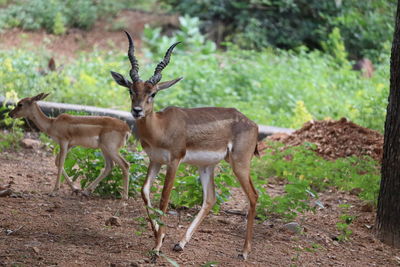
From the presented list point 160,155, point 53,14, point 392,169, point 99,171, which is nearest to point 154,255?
point 160,155

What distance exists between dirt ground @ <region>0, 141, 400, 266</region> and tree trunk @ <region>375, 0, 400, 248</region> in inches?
6.7

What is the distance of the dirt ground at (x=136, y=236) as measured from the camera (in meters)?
5.89

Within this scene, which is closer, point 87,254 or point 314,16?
point 87,254

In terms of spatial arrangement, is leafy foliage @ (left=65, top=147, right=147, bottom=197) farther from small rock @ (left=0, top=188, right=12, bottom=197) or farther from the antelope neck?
small rock @ (left=0, top=188, right=12, bottom=197)

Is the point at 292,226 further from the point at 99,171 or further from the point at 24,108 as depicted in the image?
the point at 24,108

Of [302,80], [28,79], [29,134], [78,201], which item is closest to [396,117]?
[78,201]

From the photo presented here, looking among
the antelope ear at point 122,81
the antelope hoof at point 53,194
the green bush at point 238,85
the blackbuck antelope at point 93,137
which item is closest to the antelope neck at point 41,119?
the blackbuck antelope at point 93,137

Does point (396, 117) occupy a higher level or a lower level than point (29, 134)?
higher

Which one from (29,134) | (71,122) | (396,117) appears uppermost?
(396,117)

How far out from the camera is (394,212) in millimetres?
7543

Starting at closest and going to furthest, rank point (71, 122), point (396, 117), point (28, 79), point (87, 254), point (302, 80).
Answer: point (87, 254), point (396, 117), point (71, 122), point (28, 79), point (302, 80)

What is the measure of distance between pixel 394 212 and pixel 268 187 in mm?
2424

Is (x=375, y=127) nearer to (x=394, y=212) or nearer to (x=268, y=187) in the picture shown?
(x=268, y=187)

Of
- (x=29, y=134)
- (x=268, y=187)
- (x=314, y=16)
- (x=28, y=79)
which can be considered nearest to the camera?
(x=268, y=187)
